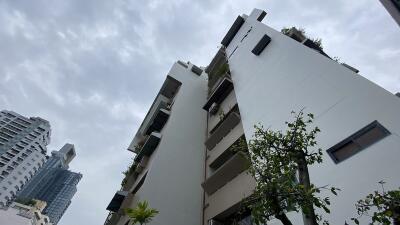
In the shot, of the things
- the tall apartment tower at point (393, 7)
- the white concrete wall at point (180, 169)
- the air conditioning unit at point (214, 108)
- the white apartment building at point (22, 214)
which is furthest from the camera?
the white apartment building at point (22, 214)

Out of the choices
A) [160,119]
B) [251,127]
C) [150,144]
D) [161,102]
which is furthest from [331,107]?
[161,102]

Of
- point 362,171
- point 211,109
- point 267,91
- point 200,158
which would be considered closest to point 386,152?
point 362,171

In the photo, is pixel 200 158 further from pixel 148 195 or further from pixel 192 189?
pixel 148 195

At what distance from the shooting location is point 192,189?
1473 cm

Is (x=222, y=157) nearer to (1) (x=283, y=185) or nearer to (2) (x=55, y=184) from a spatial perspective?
(1) (x=283, y=185)

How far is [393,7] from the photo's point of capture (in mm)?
5070

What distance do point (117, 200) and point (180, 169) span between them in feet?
14.9

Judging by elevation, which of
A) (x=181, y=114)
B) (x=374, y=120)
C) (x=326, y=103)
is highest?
(x=181, y=114)

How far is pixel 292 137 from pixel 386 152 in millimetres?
2578

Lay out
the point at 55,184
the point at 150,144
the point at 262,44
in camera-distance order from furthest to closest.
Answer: the point at 55,184
the point at 150,144
the point at 262,44

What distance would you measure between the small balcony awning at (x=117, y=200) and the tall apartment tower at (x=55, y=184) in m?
174

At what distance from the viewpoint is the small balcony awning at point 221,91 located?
61.5ft

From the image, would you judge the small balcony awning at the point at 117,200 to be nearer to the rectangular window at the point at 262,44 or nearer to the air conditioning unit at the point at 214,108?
the air conditioning unit at the point at 214,108

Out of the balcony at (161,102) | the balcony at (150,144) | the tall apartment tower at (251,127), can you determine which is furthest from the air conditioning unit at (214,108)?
the balcony at (161,102)
